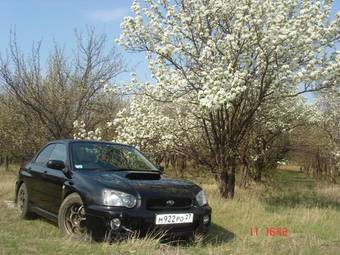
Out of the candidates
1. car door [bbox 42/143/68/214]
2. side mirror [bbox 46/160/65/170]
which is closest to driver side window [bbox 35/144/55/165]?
car door [bbox 42/143/68/214]

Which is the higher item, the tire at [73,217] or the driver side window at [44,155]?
the driver side window at [44,155]

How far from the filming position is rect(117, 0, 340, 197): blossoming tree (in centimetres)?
1038

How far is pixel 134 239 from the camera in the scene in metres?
6.27

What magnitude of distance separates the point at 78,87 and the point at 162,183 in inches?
509

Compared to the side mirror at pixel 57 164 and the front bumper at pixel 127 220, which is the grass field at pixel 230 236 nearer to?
the front bumper at pixel 127 220

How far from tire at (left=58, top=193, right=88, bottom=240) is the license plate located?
101cm

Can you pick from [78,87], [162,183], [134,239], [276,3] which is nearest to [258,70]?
[276,3]

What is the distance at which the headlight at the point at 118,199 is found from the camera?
643cm

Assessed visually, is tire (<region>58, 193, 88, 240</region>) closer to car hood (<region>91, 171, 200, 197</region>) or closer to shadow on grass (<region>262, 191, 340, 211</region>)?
car hood (<region>91, 171, 200, 197</region>)

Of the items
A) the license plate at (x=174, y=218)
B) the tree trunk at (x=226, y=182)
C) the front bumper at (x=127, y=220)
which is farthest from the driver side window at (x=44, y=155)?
the tree trunk at (x=226, y=182)

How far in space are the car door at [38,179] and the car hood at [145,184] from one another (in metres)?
1.67

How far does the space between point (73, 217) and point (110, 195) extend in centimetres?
92

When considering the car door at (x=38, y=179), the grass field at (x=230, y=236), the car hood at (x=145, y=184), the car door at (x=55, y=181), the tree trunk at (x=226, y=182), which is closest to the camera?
the grass field at (x=230, y=236)

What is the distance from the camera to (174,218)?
6.60 metres
